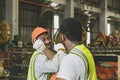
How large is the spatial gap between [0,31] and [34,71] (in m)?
7.71

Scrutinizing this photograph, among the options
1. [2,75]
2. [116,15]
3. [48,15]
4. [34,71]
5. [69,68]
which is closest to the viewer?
[69,68]

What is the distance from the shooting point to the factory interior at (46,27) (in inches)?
208

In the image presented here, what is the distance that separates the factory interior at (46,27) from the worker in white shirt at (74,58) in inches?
90.6

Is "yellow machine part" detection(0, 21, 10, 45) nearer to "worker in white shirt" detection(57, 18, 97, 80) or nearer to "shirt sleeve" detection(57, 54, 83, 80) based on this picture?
"worker in white shirt" detection(57, 18, 97, 80)

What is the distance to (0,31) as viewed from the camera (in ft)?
33.7

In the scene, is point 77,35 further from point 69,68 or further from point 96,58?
point 96,58

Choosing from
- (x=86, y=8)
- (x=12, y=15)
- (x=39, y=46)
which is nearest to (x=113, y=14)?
(x=86, y=8)

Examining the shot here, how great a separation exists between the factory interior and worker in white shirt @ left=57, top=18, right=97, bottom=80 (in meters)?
2.30

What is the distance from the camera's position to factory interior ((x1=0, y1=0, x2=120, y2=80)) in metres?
5.28

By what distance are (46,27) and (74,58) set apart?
7736 mm

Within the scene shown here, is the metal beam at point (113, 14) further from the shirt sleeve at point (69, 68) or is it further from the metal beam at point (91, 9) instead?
the shirt sleeve at point (69, 68)

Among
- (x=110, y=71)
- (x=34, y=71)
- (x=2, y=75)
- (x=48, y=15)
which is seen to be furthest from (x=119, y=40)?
(x=34, y=71)

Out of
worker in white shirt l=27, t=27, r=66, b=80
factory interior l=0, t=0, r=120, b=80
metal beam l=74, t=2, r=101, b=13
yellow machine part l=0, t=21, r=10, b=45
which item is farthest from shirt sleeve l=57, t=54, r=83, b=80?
metal beam l=74, t=2, r=101, b=13

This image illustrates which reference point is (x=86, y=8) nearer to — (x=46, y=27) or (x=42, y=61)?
(x=46, y=27)
